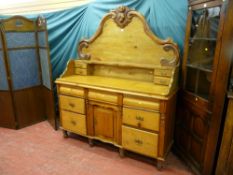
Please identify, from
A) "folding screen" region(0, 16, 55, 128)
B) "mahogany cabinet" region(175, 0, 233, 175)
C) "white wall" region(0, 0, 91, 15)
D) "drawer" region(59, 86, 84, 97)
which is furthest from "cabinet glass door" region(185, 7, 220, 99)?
"folding screen" region(0, 16, 55, 128)

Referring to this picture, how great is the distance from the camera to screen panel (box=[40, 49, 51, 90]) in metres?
2.60

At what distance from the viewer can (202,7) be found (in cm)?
167

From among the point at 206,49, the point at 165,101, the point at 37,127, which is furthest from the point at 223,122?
the point at 37,127

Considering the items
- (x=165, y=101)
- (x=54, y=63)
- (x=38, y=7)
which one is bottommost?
(x=165, y=101)

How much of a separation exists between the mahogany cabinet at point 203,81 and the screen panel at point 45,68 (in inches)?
71.8

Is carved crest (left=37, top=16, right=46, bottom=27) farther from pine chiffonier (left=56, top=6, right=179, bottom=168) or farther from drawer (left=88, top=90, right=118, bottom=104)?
drawer (left=88, top=90, right=118, bottom=104)

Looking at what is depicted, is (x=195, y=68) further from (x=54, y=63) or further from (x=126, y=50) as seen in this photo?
(x=54, y=63)

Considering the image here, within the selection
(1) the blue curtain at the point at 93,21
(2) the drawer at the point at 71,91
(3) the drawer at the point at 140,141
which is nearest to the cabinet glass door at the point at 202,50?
(1) the blue curtain at the point at 93,21

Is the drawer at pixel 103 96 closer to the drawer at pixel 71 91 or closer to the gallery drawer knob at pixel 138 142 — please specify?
the drawer at pixel 71 91

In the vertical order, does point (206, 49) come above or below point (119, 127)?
above

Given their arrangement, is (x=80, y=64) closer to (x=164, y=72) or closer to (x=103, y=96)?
(x=103, y=96)

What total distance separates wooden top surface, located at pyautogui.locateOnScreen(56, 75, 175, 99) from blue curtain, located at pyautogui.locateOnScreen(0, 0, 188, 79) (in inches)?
24.8

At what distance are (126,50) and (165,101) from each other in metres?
0.90

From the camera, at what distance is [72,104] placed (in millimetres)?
2334
